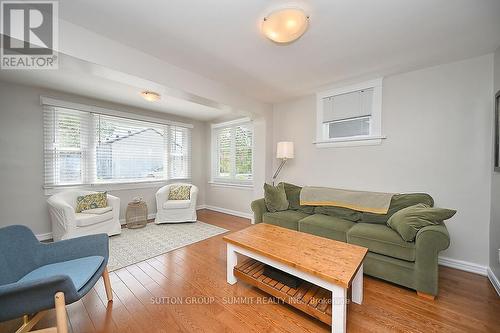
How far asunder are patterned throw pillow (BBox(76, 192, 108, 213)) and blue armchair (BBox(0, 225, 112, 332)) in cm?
185

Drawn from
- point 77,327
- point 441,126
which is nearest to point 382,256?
point 441,126

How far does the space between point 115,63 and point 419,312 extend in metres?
3.52

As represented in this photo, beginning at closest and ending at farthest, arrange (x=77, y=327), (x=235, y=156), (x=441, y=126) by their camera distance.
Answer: (x=77, y=327) < (x=441, y=126) < (x=235, y=156)

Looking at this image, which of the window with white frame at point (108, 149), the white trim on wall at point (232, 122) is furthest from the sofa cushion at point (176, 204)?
the white trim on wall at point (232, 122)

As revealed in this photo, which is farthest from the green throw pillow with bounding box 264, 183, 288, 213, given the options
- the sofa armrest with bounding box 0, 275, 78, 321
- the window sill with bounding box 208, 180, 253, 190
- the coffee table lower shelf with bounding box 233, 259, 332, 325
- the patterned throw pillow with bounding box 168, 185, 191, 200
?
the sofa armrest with bounding box 0, 275, 78, 321

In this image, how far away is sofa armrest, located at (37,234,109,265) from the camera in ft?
5.21

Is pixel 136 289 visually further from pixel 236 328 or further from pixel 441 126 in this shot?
pixel 441 126

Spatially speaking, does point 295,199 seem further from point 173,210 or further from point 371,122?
point 173,210

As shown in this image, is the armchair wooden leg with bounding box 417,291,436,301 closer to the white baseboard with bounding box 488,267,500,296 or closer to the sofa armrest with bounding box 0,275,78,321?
the white baseboard with bounding box 488,267,500,296

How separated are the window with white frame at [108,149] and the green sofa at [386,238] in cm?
289

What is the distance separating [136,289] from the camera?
1912 mm

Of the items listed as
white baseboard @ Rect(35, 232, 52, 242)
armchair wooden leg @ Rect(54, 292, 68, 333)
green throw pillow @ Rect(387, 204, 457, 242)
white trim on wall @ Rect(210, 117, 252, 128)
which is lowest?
white baseboard @ Rect(35, 232, 52, 242)

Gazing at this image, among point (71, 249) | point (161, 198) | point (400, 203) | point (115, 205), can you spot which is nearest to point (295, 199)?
point (400, 203)

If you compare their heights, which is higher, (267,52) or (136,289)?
(267,52)
